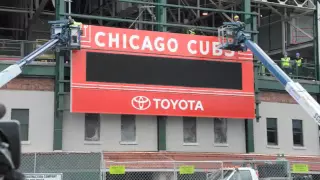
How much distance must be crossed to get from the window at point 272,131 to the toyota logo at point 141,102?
6.93m

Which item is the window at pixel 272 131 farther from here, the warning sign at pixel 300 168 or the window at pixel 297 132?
the warning sign at pixel 300 168

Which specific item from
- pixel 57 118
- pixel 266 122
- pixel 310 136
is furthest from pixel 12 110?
pixel 310 136

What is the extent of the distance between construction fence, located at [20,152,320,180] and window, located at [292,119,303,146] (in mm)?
4705

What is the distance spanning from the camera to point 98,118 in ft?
76.2

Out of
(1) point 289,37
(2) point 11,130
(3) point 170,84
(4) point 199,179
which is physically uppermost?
(1) point 289,37

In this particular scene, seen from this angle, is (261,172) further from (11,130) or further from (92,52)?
(11,130)

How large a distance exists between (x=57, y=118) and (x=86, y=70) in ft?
7.92

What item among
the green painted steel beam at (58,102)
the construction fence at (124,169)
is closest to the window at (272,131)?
the construction fence at (124,169)

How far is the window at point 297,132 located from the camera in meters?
27.0

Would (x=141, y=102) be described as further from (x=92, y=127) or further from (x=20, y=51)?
(x=20, y=51)

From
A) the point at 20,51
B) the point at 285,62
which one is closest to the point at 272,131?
the point at 285,62

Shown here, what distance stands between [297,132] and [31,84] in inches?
544

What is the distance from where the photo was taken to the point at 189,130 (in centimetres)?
2475

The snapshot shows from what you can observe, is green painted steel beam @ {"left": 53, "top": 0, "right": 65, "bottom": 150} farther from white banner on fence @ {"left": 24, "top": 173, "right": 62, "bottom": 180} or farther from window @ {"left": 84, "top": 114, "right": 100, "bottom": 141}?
white banner on fence @ {"left": 24, "top": 173, "right": 62, "bottom": 180}
